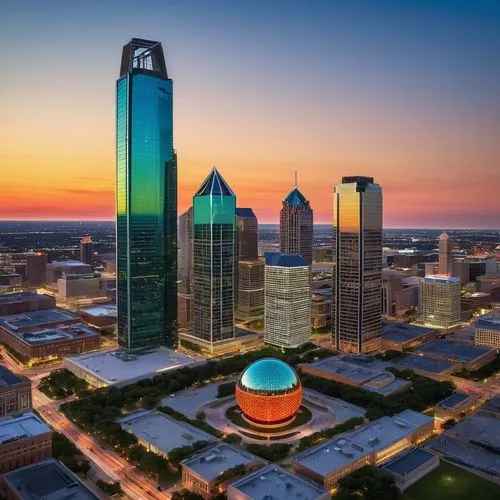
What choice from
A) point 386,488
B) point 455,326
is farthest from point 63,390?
point 455,326

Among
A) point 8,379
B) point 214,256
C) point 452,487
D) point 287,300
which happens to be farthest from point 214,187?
point 452,487

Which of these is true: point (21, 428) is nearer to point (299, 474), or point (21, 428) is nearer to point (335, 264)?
point (299, 474)

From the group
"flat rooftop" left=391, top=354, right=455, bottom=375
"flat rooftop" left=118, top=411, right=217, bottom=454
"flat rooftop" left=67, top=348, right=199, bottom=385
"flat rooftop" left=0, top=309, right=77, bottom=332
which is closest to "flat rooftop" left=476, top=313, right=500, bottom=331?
"flat rooftop" left=391, top=354, right=455, bottom=375

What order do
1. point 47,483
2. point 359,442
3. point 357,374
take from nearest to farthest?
1. point 47,483
2. point 359,442
3. point 357,374

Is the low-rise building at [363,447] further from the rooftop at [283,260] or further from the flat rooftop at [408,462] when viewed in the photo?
the rooftop at [283,260]

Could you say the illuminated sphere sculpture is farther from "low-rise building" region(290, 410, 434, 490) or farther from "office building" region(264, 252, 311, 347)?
"office building" region(264, 252, 311, 347)

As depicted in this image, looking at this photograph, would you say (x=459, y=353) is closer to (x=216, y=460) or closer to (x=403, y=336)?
(x=403, y=336)
